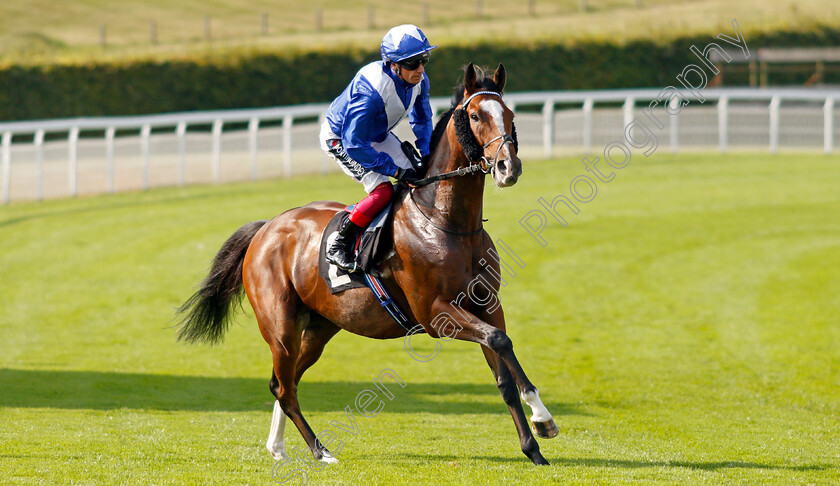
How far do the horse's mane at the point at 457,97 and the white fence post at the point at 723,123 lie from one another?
1548cm

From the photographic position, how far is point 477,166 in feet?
16.3

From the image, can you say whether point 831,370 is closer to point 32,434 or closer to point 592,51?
point 32,434

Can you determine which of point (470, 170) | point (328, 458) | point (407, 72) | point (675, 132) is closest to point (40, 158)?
point (675, 132)

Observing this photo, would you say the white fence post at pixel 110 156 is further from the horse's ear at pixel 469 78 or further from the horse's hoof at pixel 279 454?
the horse's ear at pixel 469 78

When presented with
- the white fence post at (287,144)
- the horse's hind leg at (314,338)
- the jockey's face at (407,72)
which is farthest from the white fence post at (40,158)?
the jockey's face at (407,72)

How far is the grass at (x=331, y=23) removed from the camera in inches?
1098

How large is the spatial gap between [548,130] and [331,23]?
19415 mm

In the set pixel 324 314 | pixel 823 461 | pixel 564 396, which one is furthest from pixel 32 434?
pixel 823 461

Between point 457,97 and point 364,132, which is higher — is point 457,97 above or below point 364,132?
above

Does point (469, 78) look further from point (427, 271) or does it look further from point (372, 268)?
point (372, 268)

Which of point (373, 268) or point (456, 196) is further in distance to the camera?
Answer: point (373, 268)

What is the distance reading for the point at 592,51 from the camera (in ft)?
87.6

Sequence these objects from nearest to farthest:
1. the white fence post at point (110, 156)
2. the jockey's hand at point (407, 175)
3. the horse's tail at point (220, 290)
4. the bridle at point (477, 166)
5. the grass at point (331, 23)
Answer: the bridle at point (477, 166) → the jockey's hand at point (407, 175) → the horse's tail at point (220, 290) → the white fence post at point (110, 156) → the grass at point (331, 23)

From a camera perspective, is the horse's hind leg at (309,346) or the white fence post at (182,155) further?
the white fence post at (182,155)
